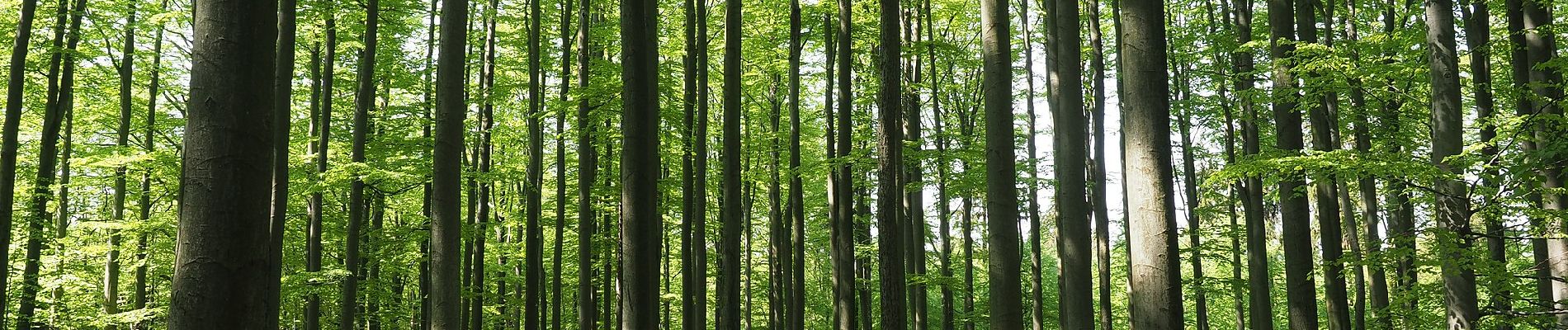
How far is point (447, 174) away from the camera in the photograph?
749 cm

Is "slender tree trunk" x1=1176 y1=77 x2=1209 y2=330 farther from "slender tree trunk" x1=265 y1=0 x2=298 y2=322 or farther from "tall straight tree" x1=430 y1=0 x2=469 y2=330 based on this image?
"slender tree trunk" x1=265 y1=0 x2=298 y2=322

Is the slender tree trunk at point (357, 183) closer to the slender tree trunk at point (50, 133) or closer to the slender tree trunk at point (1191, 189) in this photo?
the slender tree trunk at point (50, 133)

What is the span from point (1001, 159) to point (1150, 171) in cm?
329

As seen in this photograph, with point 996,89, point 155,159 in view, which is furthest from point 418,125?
point 996,89

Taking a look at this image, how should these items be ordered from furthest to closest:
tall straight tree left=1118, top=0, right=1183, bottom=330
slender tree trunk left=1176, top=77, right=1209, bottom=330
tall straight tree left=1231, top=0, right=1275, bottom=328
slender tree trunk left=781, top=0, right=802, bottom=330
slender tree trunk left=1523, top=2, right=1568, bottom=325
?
slender tree trunk left=1176, top=77, right=1209, bottom=330
slender tree trunk left=781, top=0, right=802, bottom=330
tall straight tree left=1231, top=0, right=1275, bottom=328
slender tree trunk left=1523, top=2, right=1568, bottom=325
tall straight tree left=1118, top=0, right=1183, bottom=330

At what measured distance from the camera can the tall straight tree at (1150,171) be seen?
609 centimetres

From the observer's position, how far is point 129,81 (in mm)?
15695

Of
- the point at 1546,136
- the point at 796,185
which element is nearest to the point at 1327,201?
the point at 1546,136

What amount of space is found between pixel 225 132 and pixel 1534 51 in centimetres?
1181

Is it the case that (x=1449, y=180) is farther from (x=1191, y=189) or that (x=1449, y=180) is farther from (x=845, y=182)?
(x=1191, y=189)

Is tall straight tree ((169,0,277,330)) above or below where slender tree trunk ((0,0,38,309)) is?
below

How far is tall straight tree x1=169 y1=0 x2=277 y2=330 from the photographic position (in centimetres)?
302

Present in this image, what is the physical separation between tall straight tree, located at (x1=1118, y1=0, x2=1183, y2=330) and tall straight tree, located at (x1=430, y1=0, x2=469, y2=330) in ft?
16.6

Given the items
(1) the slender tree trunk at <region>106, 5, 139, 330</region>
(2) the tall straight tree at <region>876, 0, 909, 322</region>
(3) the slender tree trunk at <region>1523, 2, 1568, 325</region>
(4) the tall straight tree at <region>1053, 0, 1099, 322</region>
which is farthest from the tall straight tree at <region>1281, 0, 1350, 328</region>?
(1) the slender tree trunk at <region>106, 5, 139, 330</region>
